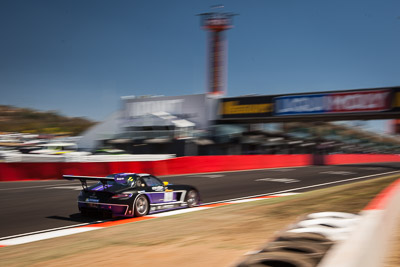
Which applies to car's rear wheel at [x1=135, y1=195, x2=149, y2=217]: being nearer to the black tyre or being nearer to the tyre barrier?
the tyre barrier

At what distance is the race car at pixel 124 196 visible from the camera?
8805 millimetres

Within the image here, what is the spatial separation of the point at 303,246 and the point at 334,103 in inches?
1267

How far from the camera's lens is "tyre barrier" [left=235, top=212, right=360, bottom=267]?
135 inches

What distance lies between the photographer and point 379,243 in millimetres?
3924

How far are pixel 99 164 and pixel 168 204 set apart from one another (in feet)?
40.0

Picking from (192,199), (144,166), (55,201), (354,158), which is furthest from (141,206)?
(354,158)

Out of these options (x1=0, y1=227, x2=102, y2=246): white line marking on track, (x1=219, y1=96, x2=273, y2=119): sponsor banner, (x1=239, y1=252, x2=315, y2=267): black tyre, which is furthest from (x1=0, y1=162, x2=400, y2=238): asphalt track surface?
(x1=219, y1=96, x2=273, y2=119): sponsor banner

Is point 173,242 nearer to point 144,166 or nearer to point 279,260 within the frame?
point 279,260

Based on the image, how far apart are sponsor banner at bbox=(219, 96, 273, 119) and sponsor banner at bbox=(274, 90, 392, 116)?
0.87 m

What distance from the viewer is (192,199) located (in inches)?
426

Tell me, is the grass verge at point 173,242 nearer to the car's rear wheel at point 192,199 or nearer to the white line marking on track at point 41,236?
the white line marking on track at point 41,236

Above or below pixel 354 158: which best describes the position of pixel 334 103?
above

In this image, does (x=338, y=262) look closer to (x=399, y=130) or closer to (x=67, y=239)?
(x=67, y=239)

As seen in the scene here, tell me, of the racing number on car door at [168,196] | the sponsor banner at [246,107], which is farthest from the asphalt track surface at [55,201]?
the sponsor banner at [246,107]
